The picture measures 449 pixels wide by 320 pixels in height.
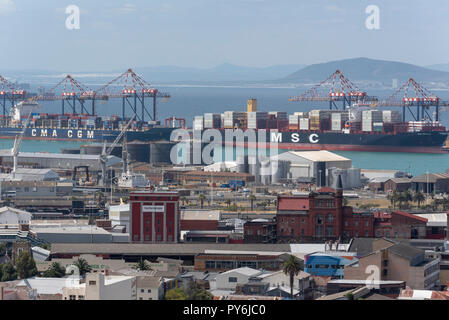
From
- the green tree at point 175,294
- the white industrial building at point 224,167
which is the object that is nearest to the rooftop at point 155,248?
the green tree at point 175,294

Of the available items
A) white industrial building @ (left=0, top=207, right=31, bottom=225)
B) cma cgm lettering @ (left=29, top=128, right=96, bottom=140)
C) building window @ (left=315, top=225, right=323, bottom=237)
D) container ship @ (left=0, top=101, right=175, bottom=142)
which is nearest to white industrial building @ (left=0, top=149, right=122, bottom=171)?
container ship @ (left=0, top=101, right=175, bottom=142)

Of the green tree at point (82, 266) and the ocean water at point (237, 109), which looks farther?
the ocean water at point (237, 109)

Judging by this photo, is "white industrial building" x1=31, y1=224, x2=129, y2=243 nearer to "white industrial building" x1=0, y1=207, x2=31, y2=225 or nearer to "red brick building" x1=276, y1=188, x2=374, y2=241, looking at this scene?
"white industrial building" x1=0, y1=207, x2=31, y2=225

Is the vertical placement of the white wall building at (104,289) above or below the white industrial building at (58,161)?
below

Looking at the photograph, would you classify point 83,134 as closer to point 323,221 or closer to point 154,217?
point 154,217

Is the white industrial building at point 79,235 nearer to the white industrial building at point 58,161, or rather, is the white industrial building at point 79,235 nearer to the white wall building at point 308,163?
the white wall building at point 308,163

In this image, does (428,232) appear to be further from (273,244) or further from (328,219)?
(273,244)
